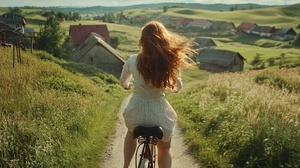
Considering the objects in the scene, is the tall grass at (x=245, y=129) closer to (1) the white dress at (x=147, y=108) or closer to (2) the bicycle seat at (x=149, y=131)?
(1) the white dress at (x=147, y=108)

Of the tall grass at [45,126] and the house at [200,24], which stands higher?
the house at [200,24]

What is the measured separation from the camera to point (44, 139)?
6.43m

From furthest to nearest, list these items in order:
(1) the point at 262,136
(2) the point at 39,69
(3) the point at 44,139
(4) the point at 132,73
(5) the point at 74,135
A: (2) the point at 39,69, (5) the point at 74,135, (1) the point at 262,136, (3) the point at 44,139, (4) the point at 132,73

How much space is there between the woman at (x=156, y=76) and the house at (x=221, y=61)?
56.6m

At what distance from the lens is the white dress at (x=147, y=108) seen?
4266mm

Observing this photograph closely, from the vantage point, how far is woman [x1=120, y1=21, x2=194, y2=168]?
159 inches

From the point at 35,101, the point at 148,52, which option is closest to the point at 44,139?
the point at 35,101

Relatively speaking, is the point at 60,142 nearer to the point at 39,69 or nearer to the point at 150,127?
the point at 150,127

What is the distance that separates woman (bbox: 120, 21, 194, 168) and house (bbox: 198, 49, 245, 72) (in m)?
56.6

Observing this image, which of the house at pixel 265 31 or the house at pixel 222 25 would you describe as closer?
the house at pixel 265 31

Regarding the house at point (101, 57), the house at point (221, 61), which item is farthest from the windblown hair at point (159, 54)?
the house at point (221, 61)

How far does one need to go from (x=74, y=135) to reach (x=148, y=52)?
14.0 ft

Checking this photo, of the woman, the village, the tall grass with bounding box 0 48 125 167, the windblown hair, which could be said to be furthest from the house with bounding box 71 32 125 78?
the windblown hair

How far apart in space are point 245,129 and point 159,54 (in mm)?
4463
